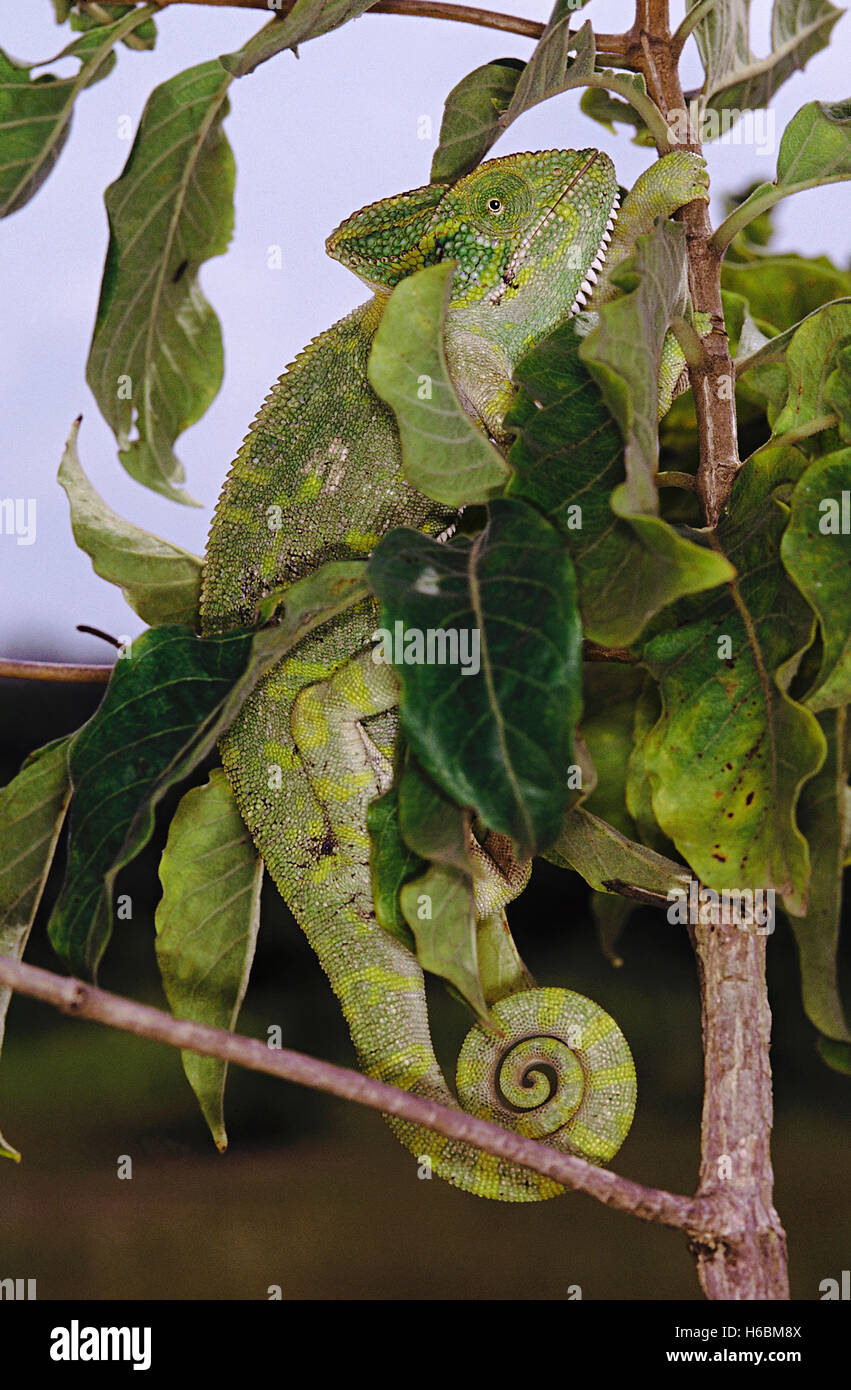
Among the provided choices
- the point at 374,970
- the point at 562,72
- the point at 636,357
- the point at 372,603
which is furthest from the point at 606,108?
the point at 374,970

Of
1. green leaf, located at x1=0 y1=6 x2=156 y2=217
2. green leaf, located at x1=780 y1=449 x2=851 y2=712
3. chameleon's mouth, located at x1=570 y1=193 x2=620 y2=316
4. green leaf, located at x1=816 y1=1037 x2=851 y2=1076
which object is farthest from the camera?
chameleon's mouth, located at x1=570 y1=193 x2=620 y2=316

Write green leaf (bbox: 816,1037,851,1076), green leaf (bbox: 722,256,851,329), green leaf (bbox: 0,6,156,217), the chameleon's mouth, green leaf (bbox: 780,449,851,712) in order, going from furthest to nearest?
green leaf (bbox: 722,256,851,329), the chameleon's mouth, green leaf (bbox: 0,6,156,217), green leaf (bbox: 816,1037,851,1076), green leaf (bbox: 780,449,851,712)

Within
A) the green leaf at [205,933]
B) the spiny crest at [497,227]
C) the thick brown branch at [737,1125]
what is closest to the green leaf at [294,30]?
the spiny crest at [497,227]

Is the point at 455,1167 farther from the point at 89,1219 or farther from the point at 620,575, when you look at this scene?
the point at 89,1219

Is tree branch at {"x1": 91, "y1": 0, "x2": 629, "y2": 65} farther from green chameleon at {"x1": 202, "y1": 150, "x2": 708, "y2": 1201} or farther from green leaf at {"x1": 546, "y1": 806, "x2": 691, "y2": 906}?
green leaf at {"x1": 546, "y1": 806, "x2": 691, "y2": 906}

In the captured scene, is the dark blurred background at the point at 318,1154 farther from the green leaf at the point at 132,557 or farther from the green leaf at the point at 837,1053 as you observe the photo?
the green leaf at the point at 837,1053

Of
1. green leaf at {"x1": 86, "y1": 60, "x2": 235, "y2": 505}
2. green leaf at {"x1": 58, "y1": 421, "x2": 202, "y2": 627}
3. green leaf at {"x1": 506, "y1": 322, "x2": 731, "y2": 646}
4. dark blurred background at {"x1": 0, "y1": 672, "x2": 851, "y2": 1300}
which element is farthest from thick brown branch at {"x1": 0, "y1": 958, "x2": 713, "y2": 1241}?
dark blurred background at {"x1": 0, "y1": 672, "x2": 851, "y2": 1300}
